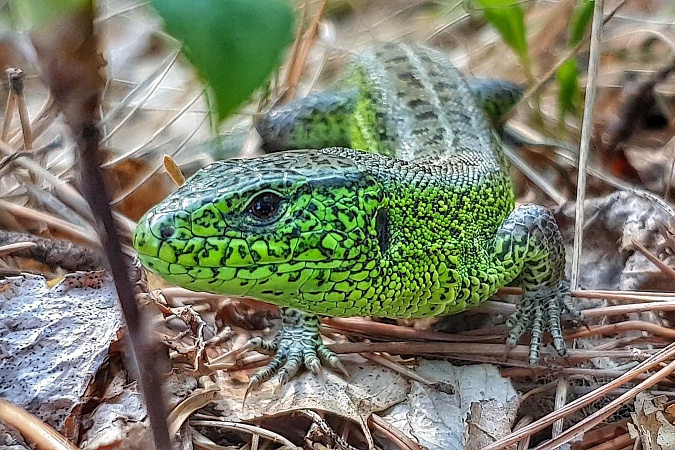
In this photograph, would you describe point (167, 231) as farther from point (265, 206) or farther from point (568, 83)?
point (568, 83)

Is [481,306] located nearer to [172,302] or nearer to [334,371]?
[334,371]

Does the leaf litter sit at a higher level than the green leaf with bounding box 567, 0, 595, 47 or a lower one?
lower

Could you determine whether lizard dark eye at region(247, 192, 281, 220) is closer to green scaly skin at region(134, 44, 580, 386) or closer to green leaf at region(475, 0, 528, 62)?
green scaly skin at region(134, 44, 580, 386)

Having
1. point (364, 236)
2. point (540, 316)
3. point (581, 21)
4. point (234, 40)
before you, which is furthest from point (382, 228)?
point (234, 40)

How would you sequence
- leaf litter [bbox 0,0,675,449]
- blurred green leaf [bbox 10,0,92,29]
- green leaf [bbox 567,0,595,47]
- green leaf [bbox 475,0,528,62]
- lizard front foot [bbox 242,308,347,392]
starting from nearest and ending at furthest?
blurred green leaf [bbox 10,0,92,29] < leaf litter [bbox 0,0,675,449] < lizard front foot [bbox 242,308,347,392] < green leaf [bbox 475,0,528,62] < green leaf [bbox 567,0,595,47]

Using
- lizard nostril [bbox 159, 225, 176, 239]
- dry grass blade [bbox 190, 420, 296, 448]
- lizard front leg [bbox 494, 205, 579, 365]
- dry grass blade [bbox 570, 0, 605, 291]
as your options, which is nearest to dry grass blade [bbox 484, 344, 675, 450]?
lizard front leg [bbox 494, 205, 579, 365]

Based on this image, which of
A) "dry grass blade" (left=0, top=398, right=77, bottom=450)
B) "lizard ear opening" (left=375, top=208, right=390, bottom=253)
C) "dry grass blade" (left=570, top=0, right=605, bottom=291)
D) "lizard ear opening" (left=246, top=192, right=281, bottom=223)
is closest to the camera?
"dry grass blade" (left=0, top=398, right=77, bottom=450)

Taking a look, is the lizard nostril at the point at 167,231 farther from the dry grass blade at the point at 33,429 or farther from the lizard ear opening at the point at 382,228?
the lizard ear opening at the point at 382,228
